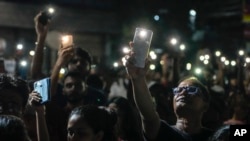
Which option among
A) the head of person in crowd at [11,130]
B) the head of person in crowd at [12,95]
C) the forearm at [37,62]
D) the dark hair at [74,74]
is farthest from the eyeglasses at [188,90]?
the forearm at [37,62]

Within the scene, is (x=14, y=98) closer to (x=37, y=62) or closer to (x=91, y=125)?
(x=91, y=125)

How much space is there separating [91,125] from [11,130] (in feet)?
2.40

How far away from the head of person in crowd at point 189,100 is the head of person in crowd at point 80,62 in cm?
163

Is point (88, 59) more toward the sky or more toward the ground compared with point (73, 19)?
more toward the ground

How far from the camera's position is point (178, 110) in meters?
3.94

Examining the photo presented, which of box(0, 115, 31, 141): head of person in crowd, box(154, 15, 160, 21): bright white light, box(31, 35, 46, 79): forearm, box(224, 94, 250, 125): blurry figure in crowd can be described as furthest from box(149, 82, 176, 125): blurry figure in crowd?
box(154, 15, 160, 21): bright white light

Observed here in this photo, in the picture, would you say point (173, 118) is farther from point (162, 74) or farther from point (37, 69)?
point (162, 74)

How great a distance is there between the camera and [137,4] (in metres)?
22.0

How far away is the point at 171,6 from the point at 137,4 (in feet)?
5.39

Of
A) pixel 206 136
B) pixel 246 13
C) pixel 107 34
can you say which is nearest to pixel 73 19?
pixel 107 34

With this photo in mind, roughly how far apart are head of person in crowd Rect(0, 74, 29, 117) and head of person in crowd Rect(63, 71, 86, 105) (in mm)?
1287

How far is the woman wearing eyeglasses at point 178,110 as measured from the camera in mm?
3434

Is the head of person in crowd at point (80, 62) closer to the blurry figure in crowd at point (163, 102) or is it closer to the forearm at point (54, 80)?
the forearm at point (54, 80)

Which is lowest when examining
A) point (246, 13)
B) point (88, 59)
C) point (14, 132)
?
point (14, 132)
